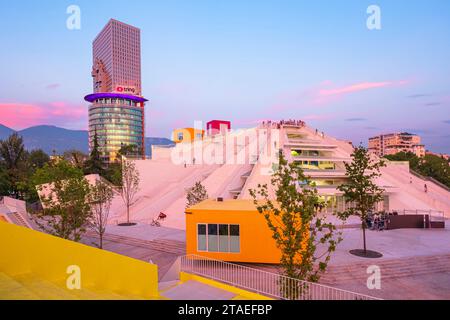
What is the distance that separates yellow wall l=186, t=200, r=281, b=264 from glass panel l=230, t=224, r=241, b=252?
7.2 inches

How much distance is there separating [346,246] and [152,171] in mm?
33295

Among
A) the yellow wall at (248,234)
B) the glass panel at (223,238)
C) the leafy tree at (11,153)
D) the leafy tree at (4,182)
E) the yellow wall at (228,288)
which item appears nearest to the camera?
the yellow wall at (228,288)

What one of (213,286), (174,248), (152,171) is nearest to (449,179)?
(152,171)

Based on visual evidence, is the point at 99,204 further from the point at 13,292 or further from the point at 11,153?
the point at 11,153

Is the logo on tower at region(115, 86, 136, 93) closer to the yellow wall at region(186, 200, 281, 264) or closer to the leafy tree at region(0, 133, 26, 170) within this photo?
the leafy tree at region(0, 133, 26, 170)

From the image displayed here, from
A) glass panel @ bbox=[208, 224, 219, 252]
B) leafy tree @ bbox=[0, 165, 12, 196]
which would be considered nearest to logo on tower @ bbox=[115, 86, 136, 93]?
leafy tree @ bbox=[0, 165, 12, 196]

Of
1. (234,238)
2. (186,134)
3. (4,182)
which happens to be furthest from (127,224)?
(186,134)

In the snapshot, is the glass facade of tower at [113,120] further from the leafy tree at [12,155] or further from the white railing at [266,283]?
the white railing at [266,283]

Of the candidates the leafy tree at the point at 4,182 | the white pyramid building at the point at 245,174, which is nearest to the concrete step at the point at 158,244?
the white pyramid building at the point at 245,174

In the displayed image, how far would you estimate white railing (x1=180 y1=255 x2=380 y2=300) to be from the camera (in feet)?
31.2

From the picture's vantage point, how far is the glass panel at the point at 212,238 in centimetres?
1583

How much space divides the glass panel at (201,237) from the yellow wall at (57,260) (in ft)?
25.0

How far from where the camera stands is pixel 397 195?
110 feet

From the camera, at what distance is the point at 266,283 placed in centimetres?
1249
